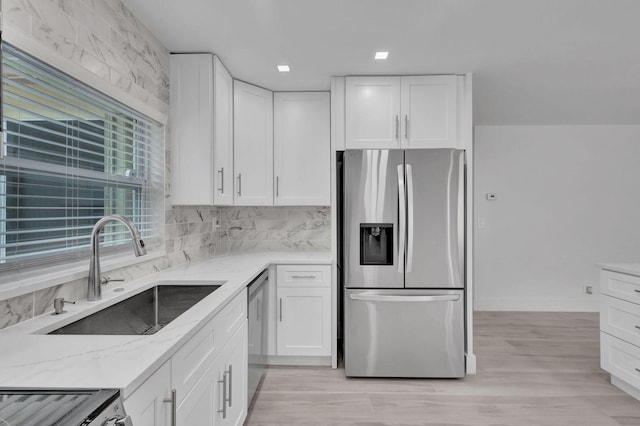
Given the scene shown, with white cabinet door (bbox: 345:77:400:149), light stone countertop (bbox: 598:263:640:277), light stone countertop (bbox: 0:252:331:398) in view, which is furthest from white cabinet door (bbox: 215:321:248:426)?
light stone countertop (bbox: 598:263:640:277)

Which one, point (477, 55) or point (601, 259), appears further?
point (601, 259)

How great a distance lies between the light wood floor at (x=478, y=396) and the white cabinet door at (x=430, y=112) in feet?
5.96

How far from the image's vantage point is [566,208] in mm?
4344

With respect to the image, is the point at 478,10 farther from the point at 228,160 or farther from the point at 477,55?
the point at 228,160

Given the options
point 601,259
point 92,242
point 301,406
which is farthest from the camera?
point 601,259

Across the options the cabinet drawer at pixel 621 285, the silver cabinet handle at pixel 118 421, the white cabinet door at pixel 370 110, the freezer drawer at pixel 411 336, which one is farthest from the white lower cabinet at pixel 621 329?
the silver cabinet handle at pixel 118 421

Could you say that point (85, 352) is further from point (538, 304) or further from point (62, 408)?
point (538, 304)

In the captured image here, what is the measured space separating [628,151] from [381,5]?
13.9 ft

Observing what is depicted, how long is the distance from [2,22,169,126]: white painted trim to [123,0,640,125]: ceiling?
51 centimetres

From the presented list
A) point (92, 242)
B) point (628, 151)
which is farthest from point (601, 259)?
point (92, 242)

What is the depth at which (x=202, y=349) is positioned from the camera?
135cm

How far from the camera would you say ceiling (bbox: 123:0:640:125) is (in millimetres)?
1923

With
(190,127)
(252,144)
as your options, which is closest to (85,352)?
(190,127)

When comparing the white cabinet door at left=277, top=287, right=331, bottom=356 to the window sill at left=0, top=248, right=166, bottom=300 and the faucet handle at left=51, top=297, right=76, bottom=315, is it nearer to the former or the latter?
the window sill at left=0, top=248, right=166, bottom=300
